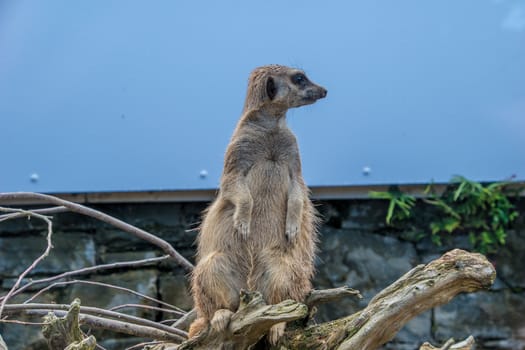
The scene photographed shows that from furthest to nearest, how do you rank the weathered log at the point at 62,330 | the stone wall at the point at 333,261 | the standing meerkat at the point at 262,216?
the stone wall at the point at 333,261, the standing meerkat at the point at 262,216, the weathered log at the point at 62,330

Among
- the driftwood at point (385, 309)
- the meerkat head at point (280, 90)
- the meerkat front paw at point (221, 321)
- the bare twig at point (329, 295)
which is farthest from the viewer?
the meerkat head at point (280, 90)

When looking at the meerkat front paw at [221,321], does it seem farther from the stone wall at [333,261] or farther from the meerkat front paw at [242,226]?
the stone wall at [333,261]

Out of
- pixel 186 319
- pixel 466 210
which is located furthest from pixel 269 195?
pixel 466 210

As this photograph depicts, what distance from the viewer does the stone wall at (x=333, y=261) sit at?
18.2 ft

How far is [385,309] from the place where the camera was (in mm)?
2348

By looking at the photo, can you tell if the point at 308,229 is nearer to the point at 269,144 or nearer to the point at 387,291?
the point at 269,144

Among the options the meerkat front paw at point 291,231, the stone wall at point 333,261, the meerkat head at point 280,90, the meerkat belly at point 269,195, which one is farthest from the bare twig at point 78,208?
the stone wall at point 333,261

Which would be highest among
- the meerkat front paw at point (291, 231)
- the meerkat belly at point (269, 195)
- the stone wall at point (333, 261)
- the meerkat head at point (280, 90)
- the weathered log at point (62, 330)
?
the meerkat head at point (280, 90)

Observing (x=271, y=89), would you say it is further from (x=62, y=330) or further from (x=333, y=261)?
(x=333, y=261)

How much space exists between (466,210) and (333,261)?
1.16 meters

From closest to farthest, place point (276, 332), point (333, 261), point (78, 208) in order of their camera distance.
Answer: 1. point (276, 332)
2. point (78, 208)
3. point (333, 261)

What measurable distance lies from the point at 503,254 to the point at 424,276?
3636 millimetres

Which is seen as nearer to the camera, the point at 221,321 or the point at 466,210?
the point at 221,321

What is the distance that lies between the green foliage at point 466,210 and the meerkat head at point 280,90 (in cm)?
221
